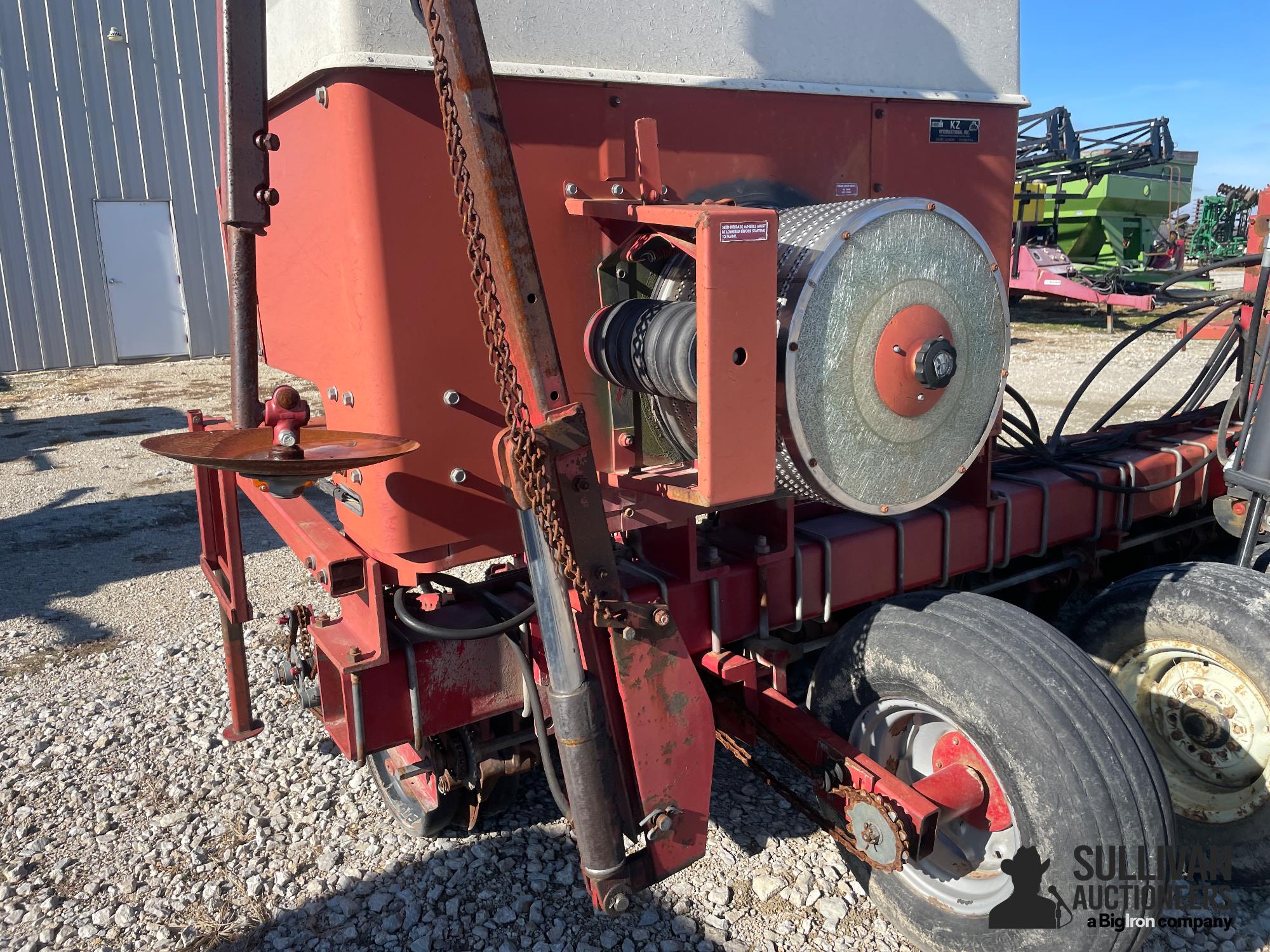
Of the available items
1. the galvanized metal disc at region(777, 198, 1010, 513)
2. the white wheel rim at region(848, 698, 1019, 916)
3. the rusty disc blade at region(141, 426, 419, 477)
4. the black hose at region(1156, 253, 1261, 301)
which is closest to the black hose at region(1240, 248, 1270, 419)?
the black hose at region(1156, 253, 1261, 301)

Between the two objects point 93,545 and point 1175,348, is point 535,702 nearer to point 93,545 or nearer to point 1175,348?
point 1175,348

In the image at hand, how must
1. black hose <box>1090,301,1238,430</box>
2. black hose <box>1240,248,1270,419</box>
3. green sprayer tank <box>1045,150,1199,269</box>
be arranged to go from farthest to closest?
green sprayer tank <box>1045,150,1199,269</box>, black hose <box>1090,301,1238,430</box>, black hose <box>1240,248,1270,419</box>

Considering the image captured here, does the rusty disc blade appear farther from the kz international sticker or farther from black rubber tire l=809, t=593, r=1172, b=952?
black rubber tire l=809, t=593, r=1172, b=952

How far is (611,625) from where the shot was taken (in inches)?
75.4

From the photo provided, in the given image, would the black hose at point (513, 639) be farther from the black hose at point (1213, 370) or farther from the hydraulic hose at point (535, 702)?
the black hose at point (1213, 370)

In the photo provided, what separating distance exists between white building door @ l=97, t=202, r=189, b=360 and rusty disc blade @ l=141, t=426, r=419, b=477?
12.0 meters

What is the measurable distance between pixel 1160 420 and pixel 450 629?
3.17 m

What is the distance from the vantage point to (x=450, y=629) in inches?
88.1

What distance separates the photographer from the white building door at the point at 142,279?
12.1 meters

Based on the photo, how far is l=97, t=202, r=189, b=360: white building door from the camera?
12094 millimetres

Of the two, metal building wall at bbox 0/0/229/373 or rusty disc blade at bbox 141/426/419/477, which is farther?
metal building wall at bbox 0/0/229/373

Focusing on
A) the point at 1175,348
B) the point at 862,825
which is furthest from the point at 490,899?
the point at 1175,348

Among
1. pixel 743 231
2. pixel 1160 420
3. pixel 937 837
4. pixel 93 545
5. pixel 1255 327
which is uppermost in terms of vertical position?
pixel 743 231

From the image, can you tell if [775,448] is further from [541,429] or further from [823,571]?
[823,571]
